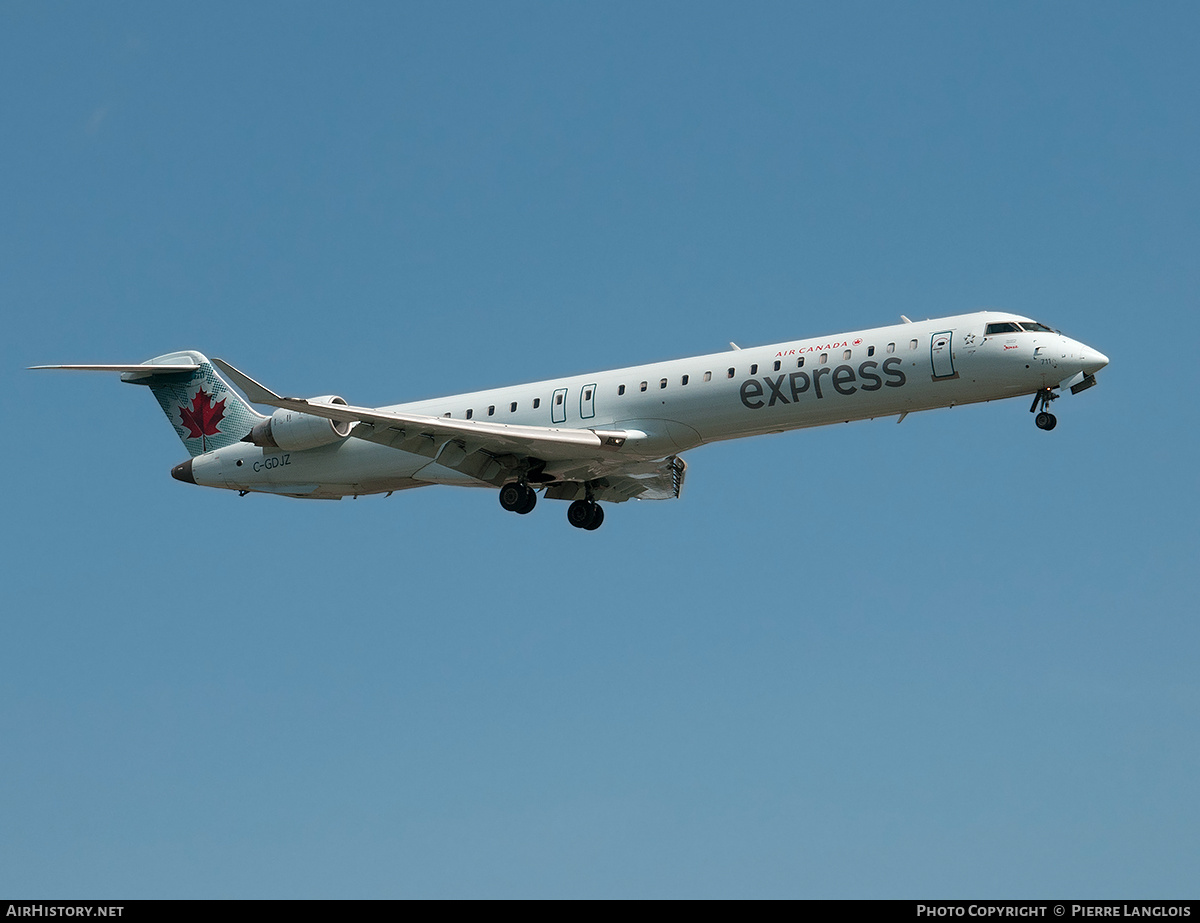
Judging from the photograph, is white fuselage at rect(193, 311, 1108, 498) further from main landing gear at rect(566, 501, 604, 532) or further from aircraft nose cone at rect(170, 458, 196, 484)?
aircraft nose cone at rect(170, 458, 196, 484)

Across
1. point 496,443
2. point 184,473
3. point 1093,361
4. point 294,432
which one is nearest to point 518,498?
point 496,443

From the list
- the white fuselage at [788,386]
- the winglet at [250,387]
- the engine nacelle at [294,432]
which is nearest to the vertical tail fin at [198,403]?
the engine nacelle at [294,432]

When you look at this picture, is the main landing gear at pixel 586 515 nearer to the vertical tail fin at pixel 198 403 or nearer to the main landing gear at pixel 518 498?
the main landing gear at pixel 518 498

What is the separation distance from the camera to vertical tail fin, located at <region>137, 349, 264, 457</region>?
3378 centimetres

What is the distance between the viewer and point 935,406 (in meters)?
27.0

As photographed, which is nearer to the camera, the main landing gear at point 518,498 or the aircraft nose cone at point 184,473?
the main landing gear at point 518,498

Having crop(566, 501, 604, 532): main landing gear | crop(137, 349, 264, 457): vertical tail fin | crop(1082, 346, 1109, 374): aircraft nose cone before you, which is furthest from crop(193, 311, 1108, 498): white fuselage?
crop(137, 349, 264, 457): vertical tail fin

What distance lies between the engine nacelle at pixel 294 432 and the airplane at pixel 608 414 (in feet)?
0.10

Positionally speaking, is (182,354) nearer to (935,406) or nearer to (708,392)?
(708,392)

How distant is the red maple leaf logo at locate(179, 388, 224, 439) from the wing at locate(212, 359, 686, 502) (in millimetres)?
5649

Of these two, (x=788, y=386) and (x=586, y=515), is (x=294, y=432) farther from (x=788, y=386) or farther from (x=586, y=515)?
(x=788, y=386)

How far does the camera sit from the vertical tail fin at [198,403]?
3378 cm
